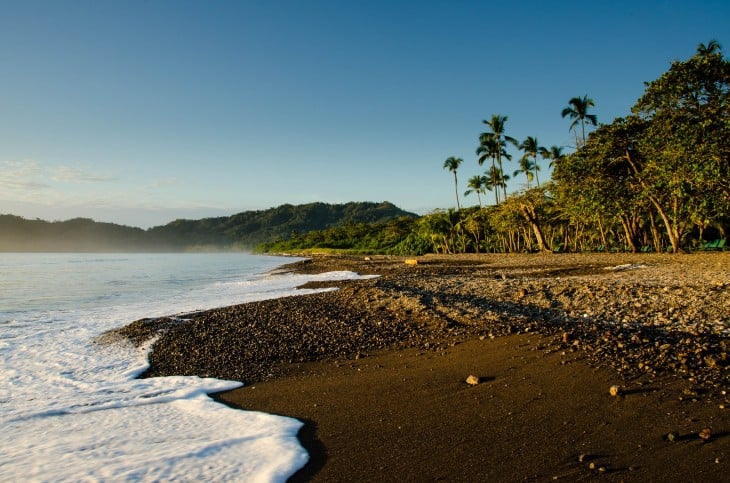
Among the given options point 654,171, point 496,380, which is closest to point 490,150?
point 654,171

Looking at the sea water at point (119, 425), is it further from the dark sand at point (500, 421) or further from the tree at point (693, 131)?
the tree at point (693, 131)

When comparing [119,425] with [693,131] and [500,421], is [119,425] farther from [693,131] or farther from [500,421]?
[693,131]

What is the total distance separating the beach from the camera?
466cm

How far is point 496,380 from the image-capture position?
23.1ft

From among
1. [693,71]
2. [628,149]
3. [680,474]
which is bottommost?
[680,474]

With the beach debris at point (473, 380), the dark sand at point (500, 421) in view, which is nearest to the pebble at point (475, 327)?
the dark sand at point (500, 421)

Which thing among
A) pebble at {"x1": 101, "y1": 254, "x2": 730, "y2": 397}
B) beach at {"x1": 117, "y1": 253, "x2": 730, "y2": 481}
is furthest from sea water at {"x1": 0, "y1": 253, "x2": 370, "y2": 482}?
pebble at {"x1": 101, "y1": 254, "x2": 730, "y2": 397}

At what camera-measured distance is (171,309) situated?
18.7 metres

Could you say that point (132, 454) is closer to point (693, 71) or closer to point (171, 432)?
point (171, 432)

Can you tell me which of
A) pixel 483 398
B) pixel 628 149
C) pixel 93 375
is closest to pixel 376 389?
pixel 483 398

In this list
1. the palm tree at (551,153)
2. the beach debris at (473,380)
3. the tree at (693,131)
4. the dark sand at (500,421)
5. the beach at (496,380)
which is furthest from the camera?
the palm tree at (551,153)

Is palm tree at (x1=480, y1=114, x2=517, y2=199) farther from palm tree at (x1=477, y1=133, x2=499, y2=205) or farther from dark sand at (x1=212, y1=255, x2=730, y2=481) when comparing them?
dark sand at (x1=212, y1=255, x2=730, y2=481)

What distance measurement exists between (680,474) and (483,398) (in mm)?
2604

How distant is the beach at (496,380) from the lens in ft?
15.3
